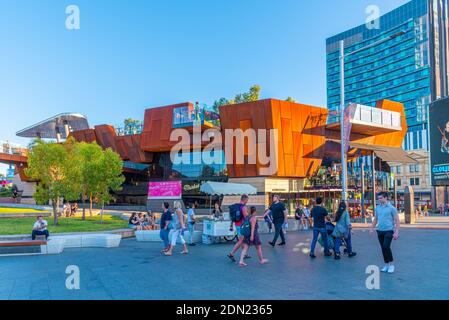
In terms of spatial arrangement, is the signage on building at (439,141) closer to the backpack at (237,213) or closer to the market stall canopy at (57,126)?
the backpack at (237,213)

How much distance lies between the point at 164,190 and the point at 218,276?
35.0m

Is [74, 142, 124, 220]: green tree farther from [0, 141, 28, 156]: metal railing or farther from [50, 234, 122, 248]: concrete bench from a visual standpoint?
[0, 141, 28, 156]: metal railing

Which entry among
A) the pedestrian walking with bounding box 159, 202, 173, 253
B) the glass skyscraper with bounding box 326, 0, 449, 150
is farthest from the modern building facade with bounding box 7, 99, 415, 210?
the glass skyscraper with bounding box 326, 0, 449, 150

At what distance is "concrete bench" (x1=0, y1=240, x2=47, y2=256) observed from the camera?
1178cm

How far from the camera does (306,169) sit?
A: 36281 millimetres

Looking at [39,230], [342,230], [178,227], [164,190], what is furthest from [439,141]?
→ [39,230]

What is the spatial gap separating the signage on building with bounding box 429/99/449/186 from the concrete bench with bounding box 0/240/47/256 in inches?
1760

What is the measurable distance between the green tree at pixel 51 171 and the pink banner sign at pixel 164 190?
1851 centimetres

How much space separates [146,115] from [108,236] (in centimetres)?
2889

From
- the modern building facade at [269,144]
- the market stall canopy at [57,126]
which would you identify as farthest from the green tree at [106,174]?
the market stall canopy at [57,126]

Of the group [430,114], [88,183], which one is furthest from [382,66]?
[88,183]

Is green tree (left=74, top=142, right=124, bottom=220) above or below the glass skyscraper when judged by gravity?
below

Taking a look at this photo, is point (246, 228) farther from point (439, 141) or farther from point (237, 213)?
point (439, 141)

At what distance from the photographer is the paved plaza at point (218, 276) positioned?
6.66m
